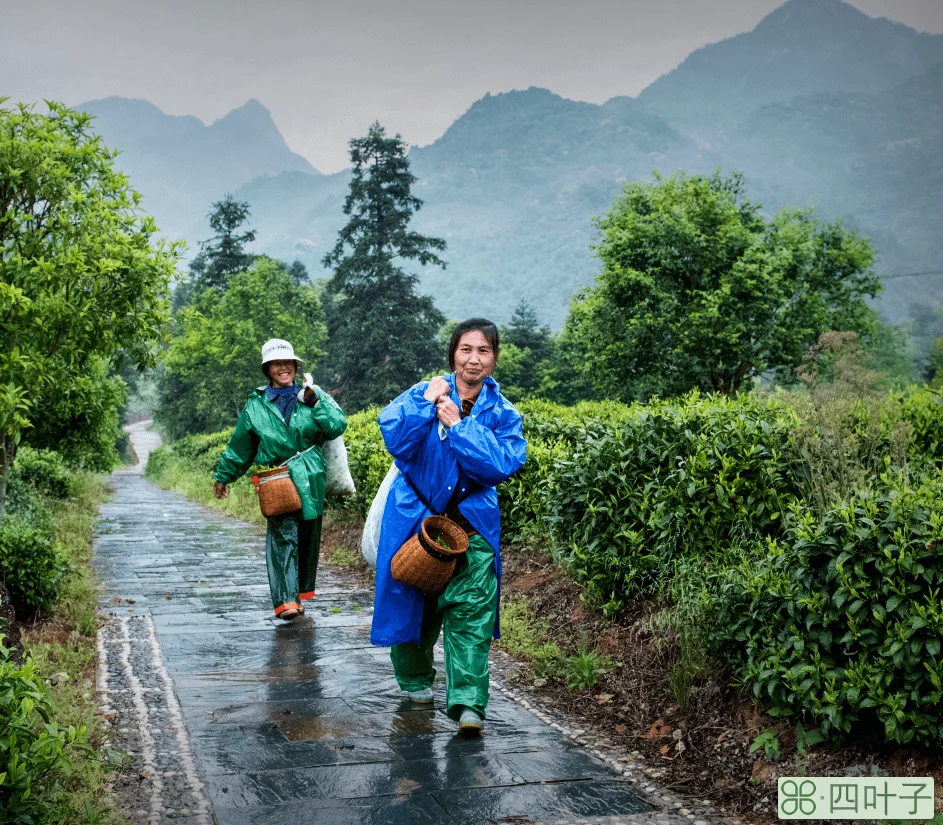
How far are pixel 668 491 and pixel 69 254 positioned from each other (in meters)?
4.49

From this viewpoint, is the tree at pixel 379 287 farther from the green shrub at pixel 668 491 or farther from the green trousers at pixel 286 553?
the green shrub at pixel 668 491

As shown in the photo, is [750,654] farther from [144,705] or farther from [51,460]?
[51,460]

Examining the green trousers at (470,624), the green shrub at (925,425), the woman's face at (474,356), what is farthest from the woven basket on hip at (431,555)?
the green shrub at (925,425)

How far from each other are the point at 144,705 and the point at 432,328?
139ft

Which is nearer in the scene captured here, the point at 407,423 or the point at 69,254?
the point at 407,423

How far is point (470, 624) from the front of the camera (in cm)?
427

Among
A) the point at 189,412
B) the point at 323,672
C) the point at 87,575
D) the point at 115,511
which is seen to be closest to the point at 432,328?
the point at 189,412

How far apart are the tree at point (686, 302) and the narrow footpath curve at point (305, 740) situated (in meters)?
27.2

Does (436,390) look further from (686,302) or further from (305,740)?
(686,302)

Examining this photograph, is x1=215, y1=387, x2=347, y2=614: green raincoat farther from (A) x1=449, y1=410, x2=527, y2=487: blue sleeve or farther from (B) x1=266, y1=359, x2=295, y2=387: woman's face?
(A) x1=449, y1=410, x2=527, y2=487: blue sleeve

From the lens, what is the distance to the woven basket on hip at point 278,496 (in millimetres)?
6320

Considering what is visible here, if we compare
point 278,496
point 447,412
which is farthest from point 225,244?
point 447,412

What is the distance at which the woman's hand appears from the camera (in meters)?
4.19

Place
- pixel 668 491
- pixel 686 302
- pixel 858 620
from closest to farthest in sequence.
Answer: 1. pixel 858 620
2. pixel 668 491
3. pixel 686 302
